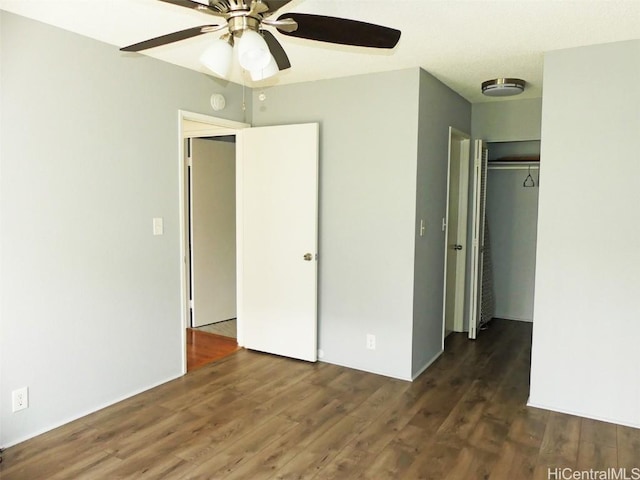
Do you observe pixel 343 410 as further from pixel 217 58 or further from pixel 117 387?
pixel 217 58

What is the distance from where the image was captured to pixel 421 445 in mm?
2766

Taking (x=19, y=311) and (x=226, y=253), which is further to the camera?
(x=226, y=253)

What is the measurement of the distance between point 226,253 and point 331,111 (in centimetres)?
218

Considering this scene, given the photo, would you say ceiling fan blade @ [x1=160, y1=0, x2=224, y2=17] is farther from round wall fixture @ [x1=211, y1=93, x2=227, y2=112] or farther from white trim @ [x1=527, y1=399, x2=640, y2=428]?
white trim @ [x1=527, y1=399, x2=640, y2=428]

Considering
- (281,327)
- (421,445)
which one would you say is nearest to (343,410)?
(421,445)

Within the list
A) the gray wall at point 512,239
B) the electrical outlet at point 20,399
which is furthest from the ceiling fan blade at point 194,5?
the gray wall at point 512,239

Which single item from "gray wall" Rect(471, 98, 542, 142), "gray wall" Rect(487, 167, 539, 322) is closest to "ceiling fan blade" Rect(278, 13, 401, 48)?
"gray wall" Rect(471, 98, 542, 142)

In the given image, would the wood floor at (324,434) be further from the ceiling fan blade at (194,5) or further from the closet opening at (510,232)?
the ceiling fan blade at (194,5)

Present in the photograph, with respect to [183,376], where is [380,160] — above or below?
above

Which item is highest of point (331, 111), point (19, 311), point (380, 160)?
point (331, 111)

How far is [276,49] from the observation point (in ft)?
6.91

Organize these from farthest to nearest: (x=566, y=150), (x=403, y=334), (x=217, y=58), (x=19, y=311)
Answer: (x=403, y=334) → (x=566, y=150) → (x=19, y=311) → (x=217, y=58)

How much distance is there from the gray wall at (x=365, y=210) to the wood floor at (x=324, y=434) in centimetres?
30

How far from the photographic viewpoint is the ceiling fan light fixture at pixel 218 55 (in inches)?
→ 75.7
